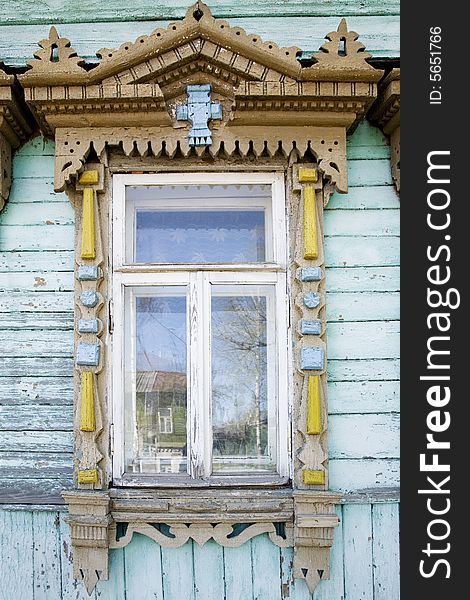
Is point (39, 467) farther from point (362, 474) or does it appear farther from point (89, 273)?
point (362, 474)

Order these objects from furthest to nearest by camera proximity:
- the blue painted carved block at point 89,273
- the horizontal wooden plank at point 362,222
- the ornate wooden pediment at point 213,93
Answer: the horizontal wooden plank at point 362,222
the blue painted carved block at point 89,273
the ornate wooden pediment at point 213,93

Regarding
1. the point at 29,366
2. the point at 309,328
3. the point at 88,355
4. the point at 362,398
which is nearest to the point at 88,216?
the point at 88,355

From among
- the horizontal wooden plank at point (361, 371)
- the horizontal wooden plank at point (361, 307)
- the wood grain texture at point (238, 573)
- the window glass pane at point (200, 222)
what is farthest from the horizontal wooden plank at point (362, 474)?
the window glass pane at point (200, 222)

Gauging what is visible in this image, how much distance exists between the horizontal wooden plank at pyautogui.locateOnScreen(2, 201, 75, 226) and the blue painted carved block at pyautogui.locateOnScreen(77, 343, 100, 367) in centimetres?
54

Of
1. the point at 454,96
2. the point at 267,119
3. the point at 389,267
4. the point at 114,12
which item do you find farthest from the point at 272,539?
the point at 114,12

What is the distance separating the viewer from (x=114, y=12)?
278 centimetres

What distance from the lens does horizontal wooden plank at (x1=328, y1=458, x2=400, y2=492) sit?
262 centimetres

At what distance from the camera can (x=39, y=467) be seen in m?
2.63

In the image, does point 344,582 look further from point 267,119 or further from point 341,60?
point 341,60

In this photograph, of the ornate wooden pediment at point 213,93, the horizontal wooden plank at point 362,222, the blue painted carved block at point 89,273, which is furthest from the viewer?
the horizontal wooden plank at point 362,222

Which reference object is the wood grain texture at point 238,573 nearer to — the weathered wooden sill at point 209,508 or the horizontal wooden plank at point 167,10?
the weathered wooden sill at point 209,508

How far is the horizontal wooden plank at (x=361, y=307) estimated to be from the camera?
2666 mm

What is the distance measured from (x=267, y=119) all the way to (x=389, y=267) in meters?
0.79

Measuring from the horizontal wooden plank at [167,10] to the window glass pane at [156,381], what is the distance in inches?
47.1
